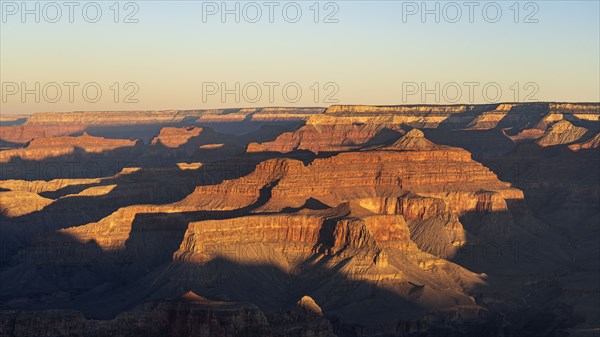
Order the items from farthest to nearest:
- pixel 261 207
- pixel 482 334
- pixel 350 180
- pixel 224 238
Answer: pixel 350 180 < pixel 261 207 < pixel 224 238 < pixel 482 334

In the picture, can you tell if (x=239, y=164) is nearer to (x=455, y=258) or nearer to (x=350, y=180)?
→ (x=350, y=180)

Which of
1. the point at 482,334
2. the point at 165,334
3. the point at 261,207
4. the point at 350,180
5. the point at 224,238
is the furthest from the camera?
the point at 350,180

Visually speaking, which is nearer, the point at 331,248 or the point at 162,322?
A: the point at 162,322

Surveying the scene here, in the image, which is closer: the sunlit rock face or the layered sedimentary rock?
the layered sedimentary rock

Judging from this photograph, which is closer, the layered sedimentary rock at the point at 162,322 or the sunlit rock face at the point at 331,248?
the layered sedimentary rock at the point at 162,322

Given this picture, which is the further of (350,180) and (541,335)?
(350,180)

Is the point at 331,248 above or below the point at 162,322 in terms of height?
above

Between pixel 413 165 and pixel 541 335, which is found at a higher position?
pixel 413 165

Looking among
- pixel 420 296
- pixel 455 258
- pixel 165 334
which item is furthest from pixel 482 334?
pixel 165 334

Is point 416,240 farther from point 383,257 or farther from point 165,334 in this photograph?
point 165,334

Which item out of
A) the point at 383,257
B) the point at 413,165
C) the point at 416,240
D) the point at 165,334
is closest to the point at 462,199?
the point at 413,165
